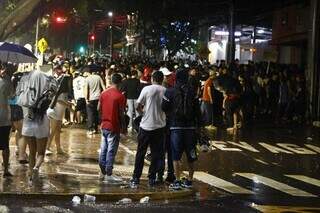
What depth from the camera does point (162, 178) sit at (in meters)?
11.6

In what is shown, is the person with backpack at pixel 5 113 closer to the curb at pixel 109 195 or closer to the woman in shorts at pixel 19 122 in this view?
the woman in shorts at pixel 19 122

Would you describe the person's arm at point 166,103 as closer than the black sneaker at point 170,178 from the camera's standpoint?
Yes

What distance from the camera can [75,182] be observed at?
11.2m

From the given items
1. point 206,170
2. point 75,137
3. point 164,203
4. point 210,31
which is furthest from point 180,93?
point 210,31

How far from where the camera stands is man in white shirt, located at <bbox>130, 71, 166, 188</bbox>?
11.1 metres

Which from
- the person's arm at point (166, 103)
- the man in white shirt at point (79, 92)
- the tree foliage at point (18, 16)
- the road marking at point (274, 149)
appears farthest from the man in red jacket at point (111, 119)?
the man in white shirt at point (79, 92)

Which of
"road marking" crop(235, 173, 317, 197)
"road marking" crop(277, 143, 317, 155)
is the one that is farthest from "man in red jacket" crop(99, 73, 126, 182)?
"road marking" crop(277, 143, 317, 155)

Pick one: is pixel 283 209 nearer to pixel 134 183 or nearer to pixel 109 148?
pixel 134 183

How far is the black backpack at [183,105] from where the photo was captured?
1122 centimetres

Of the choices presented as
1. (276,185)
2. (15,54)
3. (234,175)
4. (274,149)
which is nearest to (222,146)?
(274,149)

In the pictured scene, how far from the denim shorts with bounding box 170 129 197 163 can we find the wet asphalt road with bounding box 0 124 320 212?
26.8 inches

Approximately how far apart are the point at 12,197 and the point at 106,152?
7.42ft

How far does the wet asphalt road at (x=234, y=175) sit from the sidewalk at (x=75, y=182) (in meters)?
0.02

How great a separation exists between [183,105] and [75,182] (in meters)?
2.19
